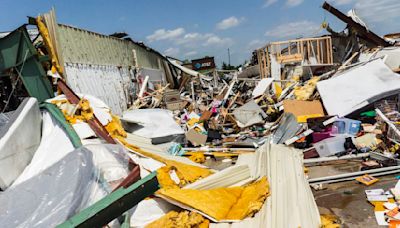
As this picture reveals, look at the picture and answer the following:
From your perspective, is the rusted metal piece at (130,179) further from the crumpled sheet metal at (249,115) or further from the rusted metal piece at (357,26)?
the rusted metal piece at (357,26)

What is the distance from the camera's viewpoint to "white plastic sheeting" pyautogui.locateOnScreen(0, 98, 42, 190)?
3.68 m

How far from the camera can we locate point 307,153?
20.5ft

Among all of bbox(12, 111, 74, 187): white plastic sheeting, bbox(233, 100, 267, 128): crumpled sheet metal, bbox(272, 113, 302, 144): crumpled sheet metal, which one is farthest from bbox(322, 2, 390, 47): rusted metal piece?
bbox(12, 111, 74, 187): white plastic sheeting

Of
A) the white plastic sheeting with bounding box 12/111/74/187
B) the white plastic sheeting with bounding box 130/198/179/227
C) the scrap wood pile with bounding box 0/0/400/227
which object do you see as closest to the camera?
the scrap wood pile with bounding box 0/0/400/227

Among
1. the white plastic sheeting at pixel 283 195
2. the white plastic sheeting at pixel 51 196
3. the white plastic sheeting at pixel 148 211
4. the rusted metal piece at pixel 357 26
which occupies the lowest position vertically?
the white plastic sheeting at pixel 283 195

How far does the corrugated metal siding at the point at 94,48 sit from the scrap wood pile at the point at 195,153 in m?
1.56

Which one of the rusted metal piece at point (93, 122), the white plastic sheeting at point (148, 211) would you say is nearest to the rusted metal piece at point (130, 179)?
the white plastic sheeting at point (148, 211)

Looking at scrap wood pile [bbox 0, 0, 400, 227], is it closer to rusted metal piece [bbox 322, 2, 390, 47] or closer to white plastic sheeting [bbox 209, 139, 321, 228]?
white plastic sheeting [bbox 209, 139, 321, 228]

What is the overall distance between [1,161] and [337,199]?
438 cm

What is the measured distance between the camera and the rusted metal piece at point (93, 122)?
5574mm

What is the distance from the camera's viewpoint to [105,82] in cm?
1123

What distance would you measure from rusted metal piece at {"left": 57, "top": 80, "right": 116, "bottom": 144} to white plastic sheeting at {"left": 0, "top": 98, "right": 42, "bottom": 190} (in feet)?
3.12

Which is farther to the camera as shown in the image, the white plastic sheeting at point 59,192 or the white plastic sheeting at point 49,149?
the white plastic sheeting at point 49,149

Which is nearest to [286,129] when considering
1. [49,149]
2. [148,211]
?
[148,211]
